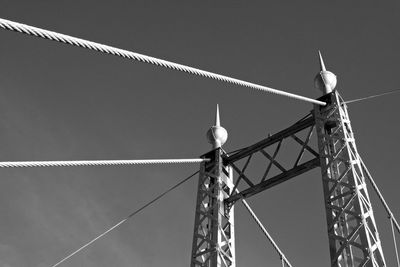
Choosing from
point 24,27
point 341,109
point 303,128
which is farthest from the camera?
point 303,128

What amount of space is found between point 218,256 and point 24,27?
6586 millimetres

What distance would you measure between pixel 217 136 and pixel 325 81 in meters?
2.85

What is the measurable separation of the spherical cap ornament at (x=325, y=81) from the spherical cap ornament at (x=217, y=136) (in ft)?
8.43

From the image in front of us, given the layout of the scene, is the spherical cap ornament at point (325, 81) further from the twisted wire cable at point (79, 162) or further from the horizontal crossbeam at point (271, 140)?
the twisted wire cable at point (79, 162)

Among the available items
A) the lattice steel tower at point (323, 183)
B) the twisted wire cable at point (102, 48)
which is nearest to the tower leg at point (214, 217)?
the lattice steel tower at point (323, 183)

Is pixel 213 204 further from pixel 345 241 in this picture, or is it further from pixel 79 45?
pixel 79 45

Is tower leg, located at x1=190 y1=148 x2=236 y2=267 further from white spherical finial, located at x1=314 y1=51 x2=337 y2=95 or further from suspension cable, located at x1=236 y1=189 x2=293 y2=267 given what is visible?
white spherical finial, located at x1=314 y1=51 x2=337 y2=95

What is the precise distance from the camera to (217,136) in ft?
41.0

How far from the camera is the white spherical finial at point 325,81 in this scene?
35.2 feet

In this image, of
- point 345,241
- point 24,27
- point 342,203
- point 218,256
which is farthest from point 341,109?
point 24,27

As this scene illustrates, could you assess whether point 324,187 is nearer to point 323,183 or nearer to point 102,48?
point 323,183

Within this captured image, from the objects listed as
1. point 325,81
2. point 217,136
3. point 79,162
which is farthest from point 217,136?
point 79,162

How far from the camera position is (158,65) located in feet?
21.5

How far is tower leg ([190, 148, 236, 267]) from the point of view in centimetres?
1078
